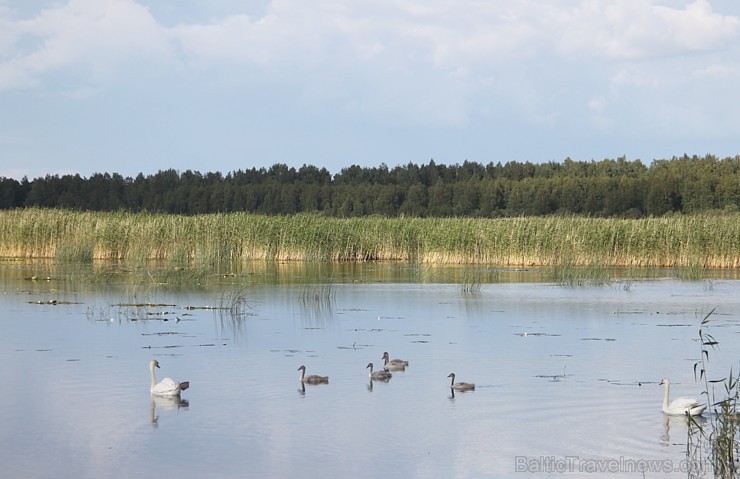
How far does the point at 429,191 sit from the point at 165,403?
67171 millimetres

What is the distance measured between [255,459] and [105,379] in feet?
12.2

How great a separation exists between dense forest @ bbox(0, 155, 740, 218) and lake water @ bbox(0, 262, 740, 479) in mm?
46022

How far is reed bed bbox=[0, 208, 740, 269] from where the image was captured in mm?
29156

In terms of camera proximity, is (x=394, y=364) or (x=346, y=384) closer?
(x=346, y=384)

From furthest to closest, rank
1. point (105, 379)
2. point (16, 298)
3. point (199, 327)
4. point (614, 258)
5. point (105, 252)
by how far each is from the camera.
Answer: point (105, 252), point (614, 258), point (16, 298), point (199, 327), point (105, 379)

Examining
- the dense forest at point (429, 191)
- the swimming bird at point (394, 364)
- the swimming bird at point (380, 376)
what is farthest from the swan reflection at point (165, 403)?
the dense forest at point (429, 191)

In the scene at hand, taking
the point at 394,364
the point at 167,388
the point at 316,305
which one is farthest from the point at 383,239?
the point at 167,388

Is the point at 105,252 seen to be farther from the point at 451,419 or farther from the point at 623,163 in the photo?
the point at 623,163

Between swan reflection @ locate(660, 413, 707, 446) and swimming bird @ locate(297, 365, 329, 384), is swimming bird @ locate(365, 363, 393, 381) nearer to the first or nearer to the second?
swimming bird @ locate(297, 365, 329, 384)

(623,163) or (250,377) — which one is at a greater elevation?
(623,163)

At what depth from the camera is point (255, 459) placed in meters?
7.51

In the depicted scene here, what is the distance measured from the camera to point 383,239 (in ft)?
113

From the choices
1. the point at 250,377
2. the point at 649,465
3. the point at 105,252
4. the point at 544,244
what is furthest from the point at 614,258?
the point at 649,465

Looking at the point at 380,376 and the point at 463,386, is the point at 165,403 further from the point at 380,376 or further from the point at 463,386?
the point at 463,386
